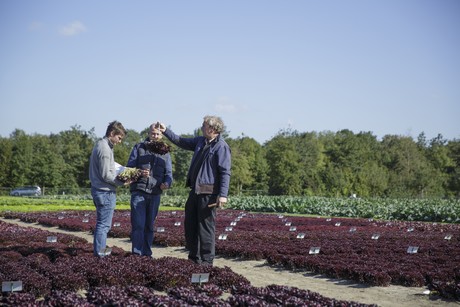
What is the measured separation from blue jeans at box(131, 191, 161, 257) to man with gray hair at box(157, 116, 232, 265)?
0.89 meters

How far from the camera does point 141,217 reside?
8688 mm

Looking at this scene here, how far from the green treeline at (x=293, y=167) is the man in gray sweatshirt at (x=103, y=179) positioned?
43128mm

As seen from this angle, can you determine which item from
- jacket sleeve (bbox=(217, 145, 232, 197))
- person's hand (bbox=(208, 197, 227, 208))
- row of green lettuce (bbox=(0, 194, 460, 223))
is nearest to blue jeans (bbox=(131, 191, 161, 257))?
person's hand (bbox=(208, 197, 227, 208))

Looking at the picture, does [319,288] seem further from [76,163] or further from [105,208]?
[76,163]

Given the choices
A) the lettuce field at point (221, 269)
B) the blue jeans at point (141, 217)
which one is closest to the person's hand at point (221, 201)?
the lettuce field at point (221, 269)

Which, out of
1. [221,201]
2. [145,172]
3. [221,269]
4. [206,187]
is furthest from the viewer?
[145,172]

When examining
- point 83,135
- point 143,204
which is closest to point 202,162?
point 143,204

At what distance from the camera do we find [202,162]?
8.06 metres

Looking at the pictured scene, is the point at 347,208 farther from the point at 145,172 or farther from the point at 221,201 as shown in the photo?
the point at 221,201

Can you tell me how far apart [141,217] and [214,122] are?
2.13 m

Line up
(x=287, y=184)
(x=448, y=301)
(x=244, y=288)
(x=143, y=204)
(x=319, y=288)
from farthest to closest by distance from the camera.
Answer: (x=287, y=184), (x=143, y=204), (x=319, y=288), (x=448, y=301), (x=244, y=288)

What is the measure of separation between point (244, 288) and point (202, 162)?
2.32 meters

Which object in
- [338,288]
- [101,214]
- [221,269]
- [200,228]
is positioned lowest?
[338,288]

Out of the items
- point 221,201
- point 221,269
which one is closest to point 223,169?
point 221,201
